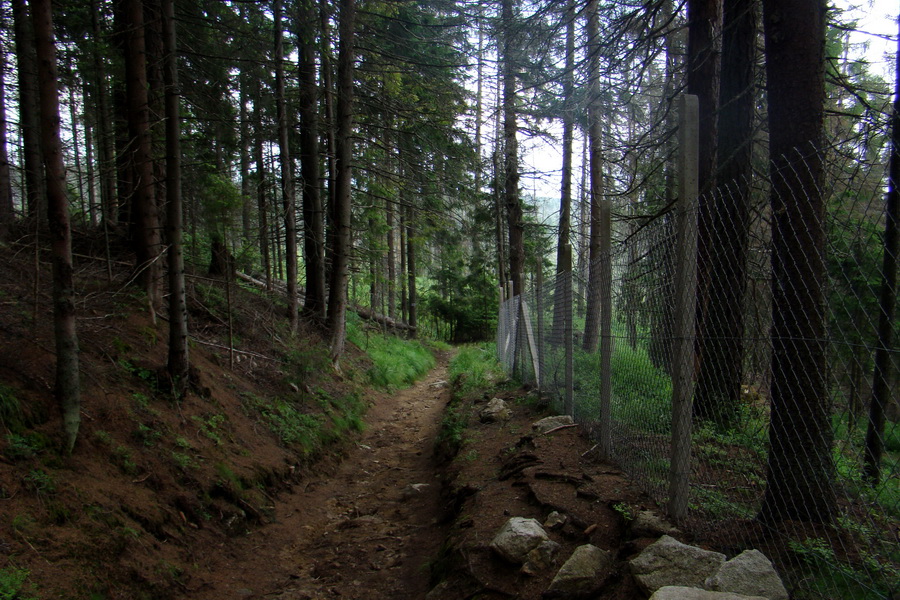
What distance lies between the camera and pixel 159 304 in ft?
23.1

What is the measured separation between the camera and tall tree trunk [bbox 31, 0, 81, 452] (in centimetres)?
400

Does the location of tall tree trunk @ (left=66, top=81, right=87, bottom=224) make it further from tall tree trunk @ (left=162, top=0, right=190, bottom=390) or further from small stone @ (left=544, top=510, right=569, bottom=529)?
small stone @ (left=544, top=510, right=569, bottom=529)

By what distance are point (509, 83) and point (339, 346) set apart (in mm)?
8491

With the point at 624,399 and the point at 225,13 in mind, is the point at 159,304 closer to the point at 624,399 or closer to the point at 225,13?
the point at 225,13

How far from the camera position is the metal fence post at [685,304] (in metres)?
3.20

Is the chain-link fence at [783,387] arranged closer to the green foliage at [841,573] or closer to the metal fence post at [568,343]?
the green foliage at [841,573]

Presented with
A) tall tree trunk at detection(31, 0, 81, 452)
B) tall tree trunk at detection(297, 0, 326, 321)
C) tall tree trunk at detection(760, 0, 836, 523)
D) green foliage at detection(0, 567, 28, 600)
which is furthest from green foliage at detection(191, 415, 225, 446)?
tall tree trunk at detection(297, 0, 326, 321)

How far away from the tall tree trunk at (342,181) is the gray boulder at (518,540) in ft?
24.6

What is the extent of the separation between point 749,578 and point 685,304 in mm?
1527

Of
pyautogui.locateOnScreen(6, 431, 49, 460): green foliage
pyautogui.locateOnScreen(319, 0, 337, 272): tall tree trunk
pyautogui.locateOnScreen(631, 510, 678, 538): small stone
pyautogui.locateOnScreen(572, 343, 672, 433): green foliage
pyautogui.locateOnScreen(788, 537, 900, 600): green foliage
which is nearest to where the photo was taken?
pyautogui.locateOnScreen(788, 537, 900, 600): green foliage

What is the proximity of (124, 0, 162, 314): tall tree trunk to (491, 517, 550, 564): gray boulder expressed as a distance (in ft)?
15.8

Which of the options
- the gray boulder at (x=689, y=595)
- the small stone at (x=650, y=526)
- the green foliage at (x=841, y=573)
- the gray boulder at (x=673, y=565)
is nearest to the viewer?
the green foliage at (x=841, y=573)

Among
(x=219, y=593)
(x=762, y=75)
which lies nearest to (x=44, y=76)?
(x=219, y=593)

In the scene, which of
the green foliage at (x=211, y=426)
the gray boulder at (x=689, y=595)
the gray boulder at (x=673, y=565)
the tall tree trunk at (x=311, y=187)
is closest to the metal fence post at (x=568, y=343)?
the gray boulder at (x=673, y=565)
